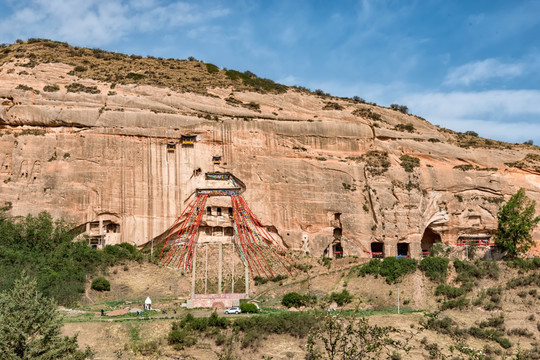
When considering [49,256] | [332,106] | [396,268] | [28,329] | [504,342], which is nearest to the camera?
[28,329]

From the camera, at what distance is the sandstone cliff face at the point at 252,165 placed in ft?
146

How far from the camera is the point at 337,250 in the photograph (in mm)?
49188

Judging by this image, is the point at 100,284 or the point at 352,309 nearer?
the point at 352,309

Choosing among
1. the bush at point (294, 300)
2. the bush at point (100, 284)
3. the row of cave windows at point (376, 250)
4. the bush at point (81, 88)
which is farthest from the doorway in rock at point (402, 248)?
the bush at point (81, 88)

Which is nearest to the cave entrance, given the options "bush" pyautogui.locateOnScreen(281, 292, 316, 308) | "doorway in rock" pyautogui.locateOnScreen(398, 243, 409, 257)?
"doorway in rock" pyautogui.locateOnScreen(398, 243, 409, 257)

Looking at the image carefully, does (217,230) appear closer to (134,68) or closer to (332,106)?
(332,106)

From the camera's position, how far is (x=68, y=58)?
5450 cm

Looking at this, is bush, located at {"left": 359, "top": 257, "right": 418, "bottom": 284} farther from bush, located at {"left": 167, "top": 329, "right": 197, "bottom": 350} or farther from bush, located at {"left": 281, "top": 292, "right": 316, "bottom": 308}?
bush, located at {"left": 167, "top": 329, "right": 197, "bottom": 350}

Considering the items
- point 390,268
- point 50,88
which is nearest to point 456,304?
point 390,268

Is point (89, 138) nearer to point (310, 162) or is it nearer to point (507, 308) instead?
point (310, 162)

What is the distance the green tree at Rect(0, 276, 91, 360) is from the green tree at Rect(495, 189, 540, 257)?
122 ft

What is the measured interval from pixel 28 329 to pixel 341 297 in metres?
23.4

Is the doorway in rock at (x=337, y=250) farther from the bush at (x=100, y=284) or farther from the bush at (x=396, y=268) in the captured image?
the bush at (x=100, y=284)

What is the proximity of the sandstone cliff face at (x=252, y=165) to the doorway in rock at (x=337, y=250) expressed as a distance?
9cm
